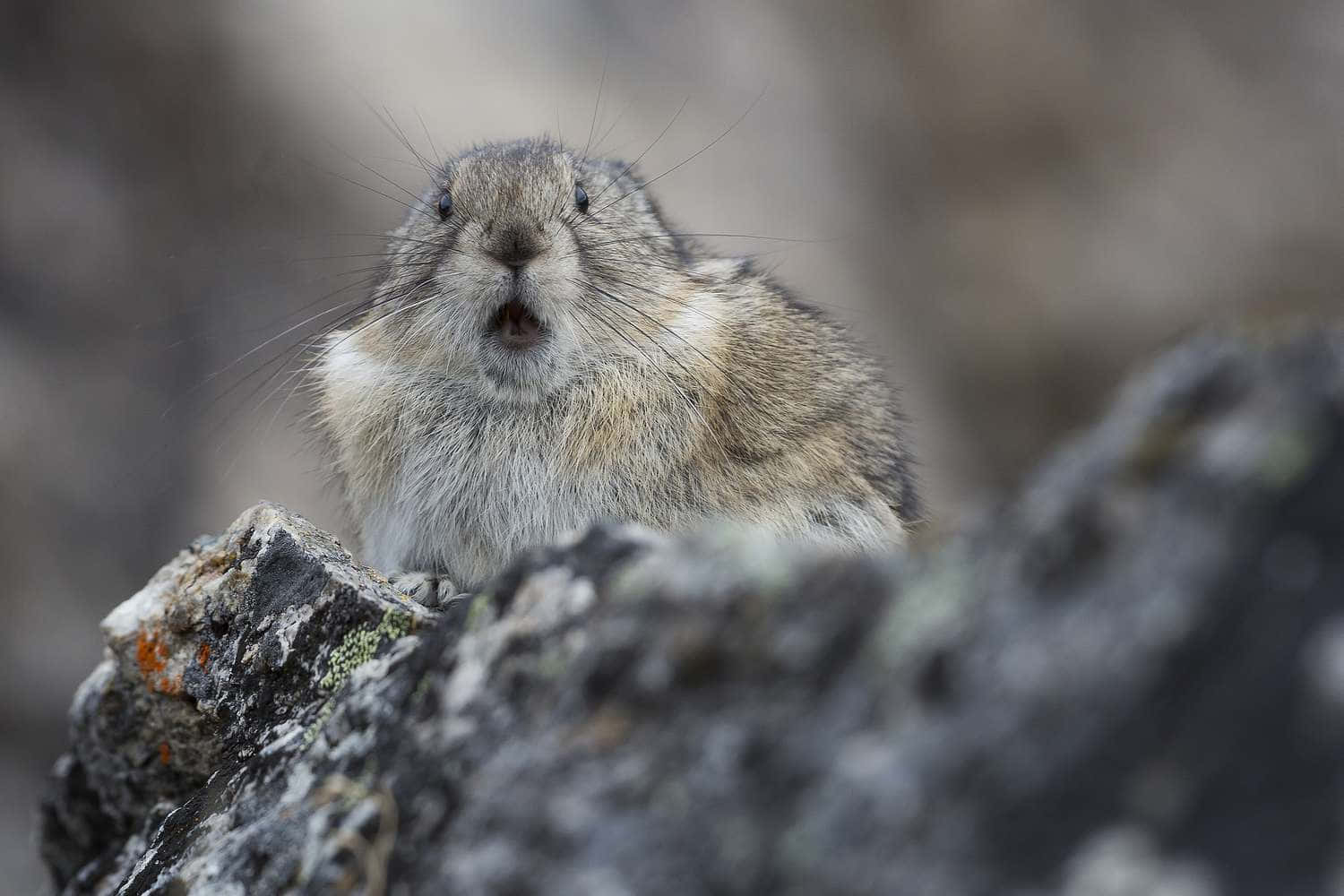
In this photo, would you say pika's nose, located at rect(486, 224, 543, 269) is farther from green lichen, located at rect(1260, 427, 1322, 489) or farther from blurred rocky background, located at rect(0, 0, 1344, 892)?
blurred rocky background, located at rect(0, 0, 1344, 892)

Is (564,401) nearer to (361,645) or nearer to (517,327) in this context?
(517,327)

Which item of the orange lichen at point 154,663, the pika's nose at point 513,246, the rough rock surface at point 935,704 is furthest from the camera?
the pika's nose at point 513,246

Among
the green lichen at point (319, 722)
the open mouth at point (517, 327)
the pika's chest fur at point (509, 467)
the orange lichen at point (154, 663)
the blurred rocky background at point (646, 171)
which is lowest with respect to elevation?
the green lichen at point (319, 722)

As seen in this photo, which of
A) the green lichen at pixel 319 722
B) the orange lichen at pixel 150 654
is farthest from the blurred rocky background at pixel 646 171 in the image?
the green lichen at pixel 319 722

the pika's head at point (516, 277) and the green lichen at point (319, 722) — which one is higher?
the pika's head at point (516, 277)

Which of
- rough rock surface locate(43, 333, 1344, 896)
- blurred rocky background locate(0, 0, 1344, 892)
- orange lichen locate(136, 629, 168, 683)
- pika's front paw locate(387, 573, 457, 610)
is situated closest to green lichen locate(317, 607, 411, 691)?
rough rock surface locate(43, 333, 1344, 896)

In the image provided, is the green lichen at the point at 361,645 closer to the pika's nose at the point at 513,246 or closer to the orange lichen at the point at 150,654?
the orange lichen at the point at 150,654
